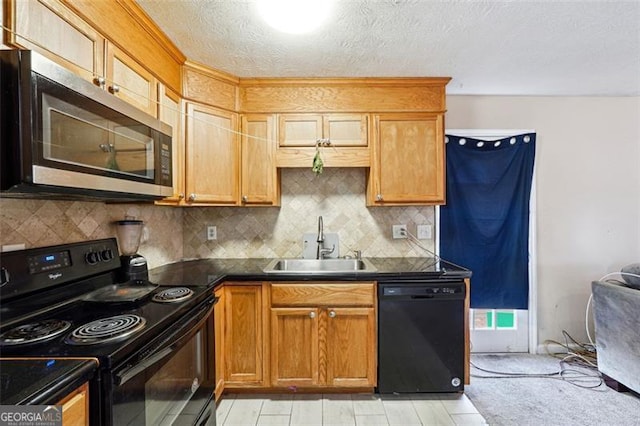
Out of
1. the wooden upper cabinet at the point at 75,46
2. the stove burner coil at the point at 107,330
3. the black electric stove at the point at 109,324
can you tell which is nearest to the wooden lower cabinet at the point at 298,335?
the black electric stove at the point at 109,324

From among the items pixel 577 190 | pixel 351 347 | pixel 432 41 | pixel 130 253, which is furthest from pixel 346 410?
pixel 577 190

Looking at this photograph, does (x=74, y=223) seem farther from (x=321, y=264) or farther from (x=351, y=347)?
(x=351, y=347)

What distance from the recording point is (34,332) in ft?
Answer: 3.31

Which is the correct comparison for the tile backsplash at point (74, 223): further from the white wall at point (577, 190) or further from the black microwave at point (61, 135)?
the white wall at point (577, 190)

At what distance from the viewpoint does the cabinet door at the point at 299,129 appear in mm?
2344

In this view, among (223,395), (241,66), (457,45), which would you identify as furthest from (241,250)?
(457,45)

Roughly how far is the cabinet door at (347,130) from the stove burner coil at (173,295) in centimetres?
147

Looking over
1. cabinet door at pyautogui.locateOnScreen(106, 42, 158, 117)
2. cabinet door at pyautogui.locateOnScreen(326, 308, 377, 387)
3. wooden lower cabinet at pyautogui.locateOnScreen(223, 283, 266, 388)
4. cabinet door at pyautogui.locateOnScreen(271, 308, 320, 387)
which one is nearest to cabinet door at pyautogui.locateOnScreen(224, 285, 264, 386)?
wooden lower cabinet at pyautogui.locateOnScreen(223, 283, 266, 388)

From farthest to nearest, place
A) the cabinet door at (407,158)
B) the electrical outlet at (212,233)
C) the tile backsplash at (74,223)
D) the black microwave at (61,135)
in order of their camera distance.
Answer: the electrical outlet at (212,233) → the cabinet door at (407,158) → the tile backsplash at (74,223) → the black microwave at (61,135)

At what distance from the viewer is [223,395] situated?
2.10 metres

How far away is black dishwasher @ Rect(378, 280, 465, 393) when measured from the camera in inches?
78.1

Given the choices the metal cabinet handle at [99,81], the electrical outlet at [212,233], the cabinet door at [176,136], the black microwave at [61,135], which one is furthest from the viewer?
the electrical outlet at [212,233]

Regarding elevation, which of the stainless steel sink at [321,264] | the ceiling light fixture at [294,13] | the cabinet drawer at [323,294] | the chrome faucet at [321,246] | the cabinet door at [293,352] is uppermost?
the ceiling light fixture at [294,13]

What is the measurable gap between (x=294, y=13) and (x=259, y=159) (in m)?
1.05
